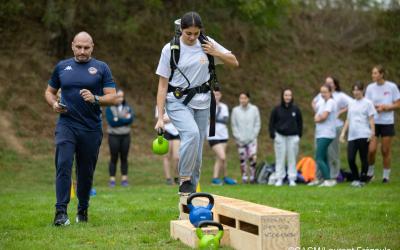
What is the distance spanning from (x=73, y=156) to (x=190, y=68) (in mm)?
1754

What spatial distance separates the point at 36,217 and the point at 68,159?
149 cm

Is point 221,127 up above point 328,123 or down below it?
below

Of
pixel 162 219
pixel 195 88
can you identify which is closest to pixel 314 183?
pixel 162 219

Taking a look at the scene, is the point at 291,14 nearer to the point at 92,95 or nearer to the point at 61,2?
the point at 61,2

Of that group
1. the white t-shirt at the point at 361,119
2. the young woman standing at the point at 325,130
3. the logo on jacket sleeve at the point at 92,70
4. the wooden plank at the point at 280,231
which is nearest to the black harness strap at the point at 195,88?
the logo on jacket sleeve at the point at 92,70

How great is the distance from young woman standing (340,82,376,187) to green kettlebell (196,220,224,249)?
9.74m

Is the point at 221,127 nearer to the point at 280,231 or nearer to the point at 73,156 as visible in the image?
the point at 73,156

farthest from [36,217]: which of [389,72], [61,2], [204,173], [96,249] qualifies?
[389,72]

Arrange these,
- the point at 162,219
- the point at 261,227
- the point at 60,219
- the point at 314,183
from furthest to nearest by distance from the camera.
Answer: the point at 314,183, the point at 162,219, the point at 60,219, the point at 261,227

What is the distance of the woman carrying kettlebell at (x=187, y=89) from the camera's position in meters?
8.28

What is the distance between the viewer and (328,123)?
16.6 m

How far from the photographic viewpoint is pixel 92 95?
8523 mm

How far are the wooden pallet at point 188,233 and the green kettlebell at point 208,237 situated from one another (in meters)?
0.20

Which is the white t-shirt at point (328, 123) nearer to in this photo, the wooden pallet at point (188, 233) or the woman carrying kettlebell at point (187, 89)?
→ the woman carrying kettlebell at point (187, 89)
